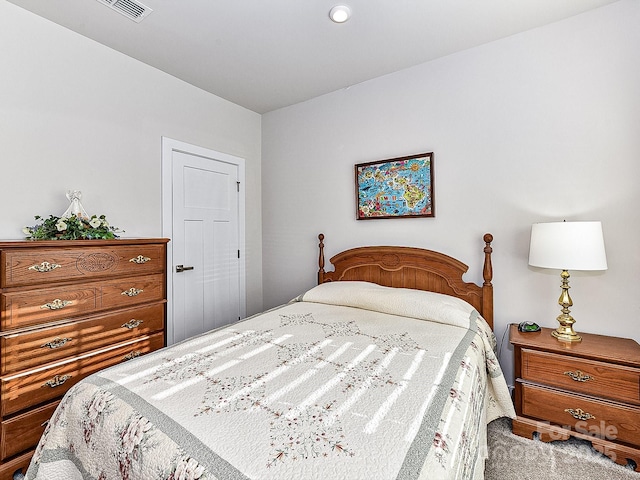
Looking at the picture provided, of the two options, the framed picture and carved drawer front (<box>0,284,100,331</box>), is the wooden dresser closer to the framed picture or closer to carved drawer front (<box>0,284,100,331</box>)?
carved drawer front (<box>0,284,100,331</box>)

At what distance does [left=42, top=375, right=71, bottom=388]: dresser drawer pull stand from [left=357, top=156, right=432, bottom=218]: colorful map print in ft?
7.89

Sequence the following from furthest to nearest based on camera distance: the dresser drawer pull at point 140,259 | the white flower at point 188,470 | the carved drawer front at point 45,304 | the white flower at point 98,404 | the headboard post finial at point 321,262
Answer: the headboard post finial at point 321,262
the dresser drawer pull at point 140,259
the carved drawer front at point 45,304
the white flower at point 98,404
the white flower at point 188,470

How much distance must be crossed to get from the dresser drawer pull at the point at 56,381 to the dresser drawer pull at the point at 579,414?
2846 millimetres

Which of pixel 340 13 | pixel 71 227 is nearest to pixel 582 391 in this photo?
pixel 340 13

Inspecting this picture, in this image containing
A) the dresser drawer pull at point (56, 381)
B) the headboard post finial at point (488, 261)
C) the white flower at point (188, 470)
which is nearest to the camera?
the white flower at point (188, 470)

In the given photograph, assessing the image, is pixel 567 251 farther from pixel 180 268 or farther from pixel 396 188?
pixel 180 268

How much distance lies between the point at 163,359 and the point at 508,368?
2.35m

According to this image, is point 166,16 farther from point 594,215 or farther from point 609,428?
point 609,428

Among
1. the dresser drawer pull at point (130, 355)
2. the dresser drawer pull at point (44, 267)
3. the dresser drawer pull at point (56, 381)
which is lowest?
the dresser drawer pull at point (56, 381)

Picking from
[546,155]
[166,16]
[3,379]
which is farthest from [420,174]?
[3,379]

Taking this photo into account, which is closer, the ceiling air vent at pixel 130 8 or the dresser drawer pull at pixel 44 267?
the dresser drawer pull at pixel 44 267

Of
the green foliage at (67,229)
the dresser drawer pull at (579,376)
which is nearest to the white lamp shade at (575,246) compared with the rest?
the dresser drawer pull at (579,376)

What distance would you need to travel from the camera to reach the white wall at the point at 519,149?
6.59ft

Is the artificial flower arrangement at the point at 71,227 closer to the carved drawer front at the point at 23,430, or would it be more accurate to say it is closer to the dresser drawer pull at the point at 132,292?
the dresser drawer pull at the point at 132,292
